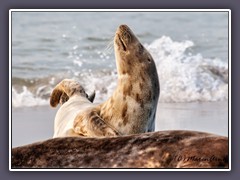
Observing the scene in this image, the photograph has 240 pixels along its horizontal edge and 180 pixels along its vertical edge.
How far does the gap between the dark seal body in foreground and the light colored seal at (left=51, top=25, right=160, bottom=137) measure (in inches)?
9.9

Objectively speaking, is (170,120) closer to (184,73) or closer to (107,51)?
(184,73)

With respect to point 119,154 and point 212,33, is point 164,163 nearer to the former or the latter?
point 119,154

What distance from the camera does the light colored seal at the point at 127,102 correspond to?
5.97 m

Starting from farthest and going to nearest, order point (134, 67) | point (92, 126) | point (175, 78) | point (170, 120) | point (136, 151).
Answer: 1. point (175, 78)
2. point (170, 120)
3. point (134, 67)
4. point (92, 126)
5. point (136, 151)

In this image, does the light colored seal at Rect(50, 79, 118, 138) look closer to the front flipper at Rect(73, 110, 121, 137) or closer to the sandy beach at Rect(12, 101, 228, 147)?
the front flipper at Rect(73, 110, 121, 137)

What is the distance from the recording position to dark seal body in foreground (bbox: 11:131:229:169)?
217 inches

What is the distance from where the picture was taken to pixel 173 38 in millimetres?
6387

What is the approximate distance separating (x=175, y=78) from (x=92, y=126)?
799 mm

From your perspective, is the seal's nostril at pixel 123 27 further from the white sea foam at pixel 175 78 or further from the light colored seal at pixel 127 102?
the white sea foam at pixel 175 78

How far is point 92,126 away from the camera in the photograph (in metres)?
5.96

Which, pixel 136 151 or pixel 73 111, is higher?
pixel 73 111

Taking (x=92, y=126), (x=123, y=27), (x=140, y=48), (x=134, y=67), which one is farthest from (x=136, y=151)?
(x=123, y=27)
